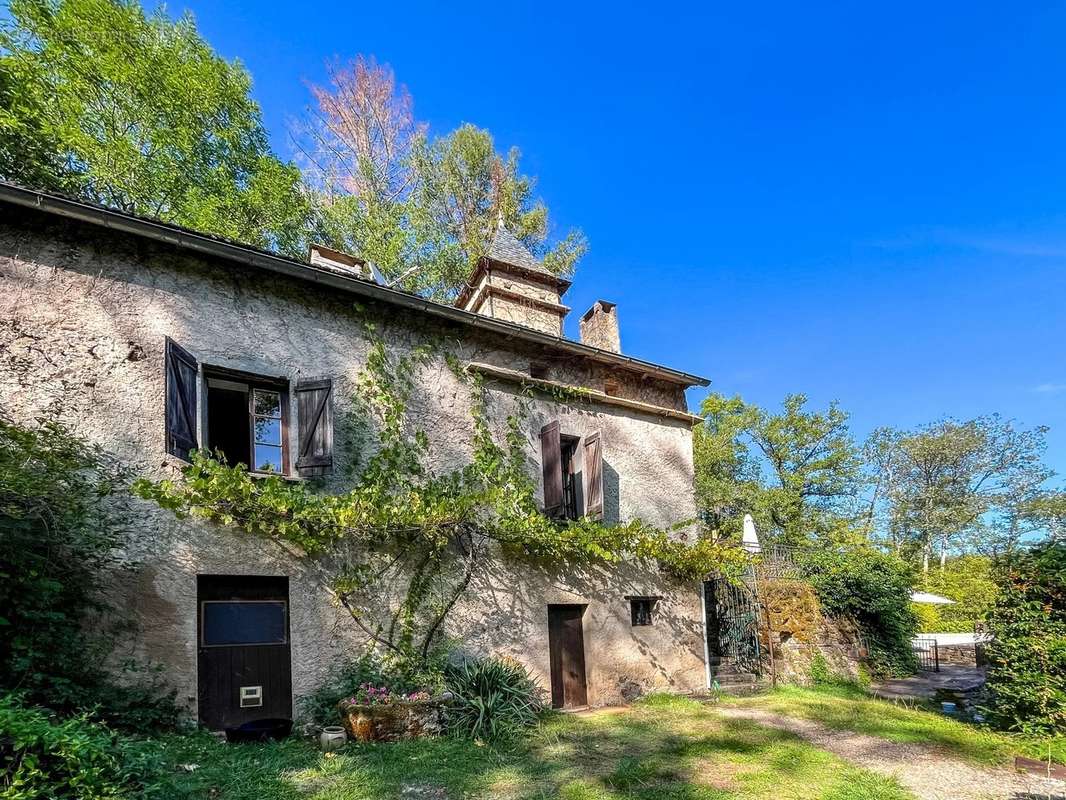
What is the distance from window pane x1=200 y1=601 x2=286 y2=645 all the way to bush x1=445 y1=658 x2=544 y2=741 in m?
2.45

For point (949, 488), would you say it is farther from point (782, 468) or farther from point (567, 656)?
point (567, 656)

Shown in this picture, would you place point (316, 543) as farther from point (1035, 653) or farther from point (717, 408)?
point (717, 408)

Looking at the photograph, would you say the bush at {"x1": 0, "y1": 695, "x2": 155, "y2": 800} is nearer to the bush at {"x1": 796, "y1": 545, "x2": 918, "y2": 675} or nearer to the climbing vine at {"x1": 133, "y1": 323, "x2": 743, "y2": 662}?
the climbing vine at {"x1": 133, "y1": 323, "x2": 743, "y2": 662}

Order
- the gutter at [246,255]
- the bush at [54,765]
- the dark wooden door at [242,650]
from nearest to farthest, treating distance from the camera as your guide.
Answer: the bush at [54,765] → the gutter at [246,255] → the dark wooden door at [242,650]

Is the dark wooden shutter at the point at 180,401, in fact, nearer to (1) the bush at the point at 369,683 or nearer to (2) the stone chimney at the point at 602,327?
(1) the bush at the point at 369,683

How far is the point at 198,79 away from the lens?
15328 mm

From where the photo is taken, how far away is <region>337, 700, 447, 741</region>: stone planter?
21.5 feet

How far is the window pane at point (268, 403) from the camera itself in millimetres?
7828

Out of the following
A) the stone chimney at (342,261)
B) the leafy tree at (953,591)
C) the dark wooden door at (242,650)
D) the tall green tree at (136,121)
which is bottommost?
the leafy tree at (953,591)

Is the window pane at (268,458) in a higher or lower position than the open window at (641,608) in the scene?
higher

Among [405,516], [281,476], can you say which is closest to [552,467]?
[405,516]

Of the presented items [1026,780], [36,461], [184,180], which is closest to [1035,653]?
[1026,780]

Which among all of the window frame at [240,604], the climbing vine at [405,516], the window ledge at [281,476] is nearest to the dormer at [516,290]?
the climbing vine at [405,516]

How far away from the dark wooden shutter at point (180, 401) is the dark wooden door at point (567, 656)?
627 cm
